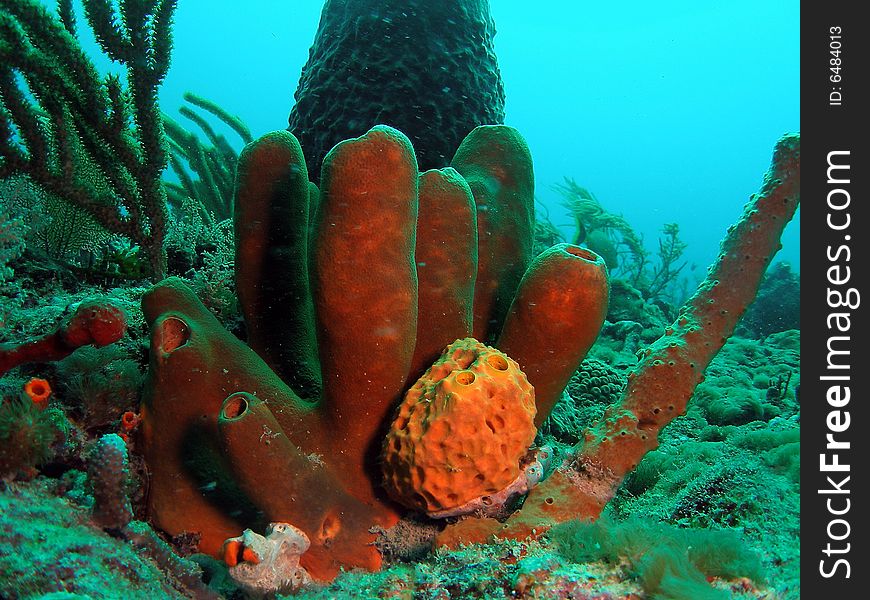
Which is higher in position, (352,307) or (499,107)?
(499,107)

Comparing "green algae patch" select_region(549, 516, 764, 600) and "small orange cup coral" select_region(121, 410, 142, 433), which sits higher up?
"small orange cup coral" select_region(121, 410, 142, 433)

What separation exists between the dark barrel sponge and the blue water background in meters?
81.5

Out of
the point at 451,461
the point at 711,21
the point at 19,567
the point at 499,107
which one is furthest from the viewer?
the point at 711,21

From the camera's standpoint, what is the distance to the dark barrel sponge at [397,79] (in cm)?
434

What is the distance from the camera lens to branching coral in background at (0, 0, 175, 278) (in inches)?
112

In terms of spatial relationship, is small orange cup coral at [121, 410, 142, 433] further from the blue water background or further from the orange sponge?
the blue water background

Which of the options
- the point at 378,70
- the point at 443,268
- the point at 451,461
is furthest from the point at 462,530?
the point at 378,70

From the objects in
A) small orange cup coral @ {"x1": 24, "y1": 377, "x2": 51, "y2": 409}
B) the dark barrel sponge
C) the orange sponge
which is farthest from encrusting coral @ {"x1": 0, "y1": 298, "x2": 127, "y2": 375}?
the dark barrel sponge

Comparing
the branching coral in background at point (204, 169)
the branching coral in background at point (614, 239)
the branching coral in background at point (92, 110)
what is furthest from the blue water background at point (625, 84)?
the branching coral in background at point (92, 110)

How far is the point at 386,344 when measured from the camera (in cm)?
181

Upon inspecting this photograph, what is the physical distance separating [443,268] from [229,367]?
0.97 metres

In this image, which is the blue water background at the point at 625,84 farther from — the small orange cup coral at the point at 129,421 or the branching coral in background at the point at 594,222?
the small orange cup coral at the point at 129,421
